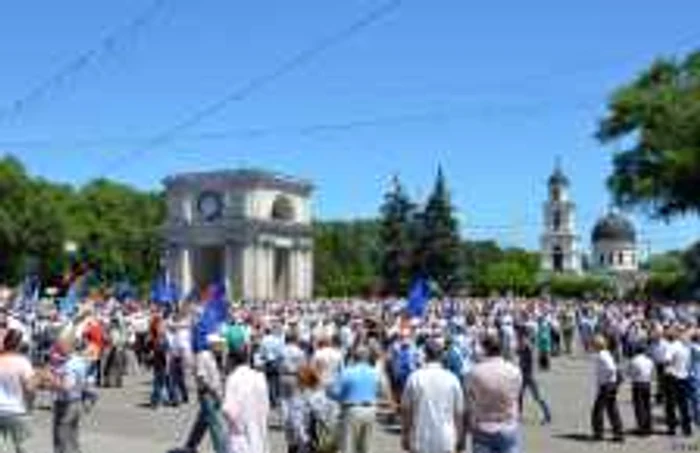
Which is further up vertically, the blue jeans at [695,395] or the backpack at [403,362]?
the backpack at [403,362]

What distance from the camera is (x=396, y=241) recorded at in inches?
4493

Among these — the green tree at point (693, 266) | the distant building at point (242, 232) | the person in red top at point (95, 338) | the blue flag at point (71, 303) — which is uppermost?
the distant building at point (242, 232)

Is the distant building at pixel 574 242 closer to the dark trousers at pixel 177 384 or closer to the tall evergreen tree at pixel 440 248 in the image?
the tall evergreen tree at pixel 440 248

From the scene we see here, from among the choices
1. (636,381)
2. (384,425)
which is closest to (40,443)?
(384,425)

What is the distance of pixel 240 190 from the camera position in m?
131

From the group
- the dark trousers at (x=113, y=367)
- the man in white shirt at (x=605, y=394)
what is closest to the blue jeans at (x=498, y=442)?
the man in white shirt at (x=605, y=394)

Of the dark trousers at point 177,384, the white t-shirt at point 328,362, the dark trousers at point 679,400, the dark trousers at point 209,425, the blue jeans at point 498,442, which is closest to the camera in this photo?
the blue jeans at point 498,442

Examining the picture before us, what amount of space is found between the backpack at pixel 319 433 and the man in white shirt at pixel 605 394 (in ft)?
23.0

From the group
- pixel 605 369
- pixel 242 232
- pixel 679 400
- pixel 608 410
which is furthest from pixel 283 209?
pixel 605 369

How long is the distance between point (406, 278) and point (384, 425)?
8618 cm

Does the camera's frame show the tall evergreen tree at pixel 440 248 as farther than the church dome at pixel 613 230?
No

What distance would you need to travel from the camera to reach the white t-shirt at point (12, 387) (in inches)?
668

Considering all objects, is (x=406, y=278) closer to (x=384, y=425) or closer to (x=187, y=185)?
(x=187, y=185)

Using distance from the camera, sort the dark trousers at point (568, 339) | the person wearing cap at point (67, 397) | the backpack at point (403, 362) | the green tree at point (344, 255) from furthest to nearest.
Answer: the green tree at point (344, 255) < the dark trousers at point (568, 339) < the backpack at point (403, 362) < the person wearing cap at point (67, 397)
